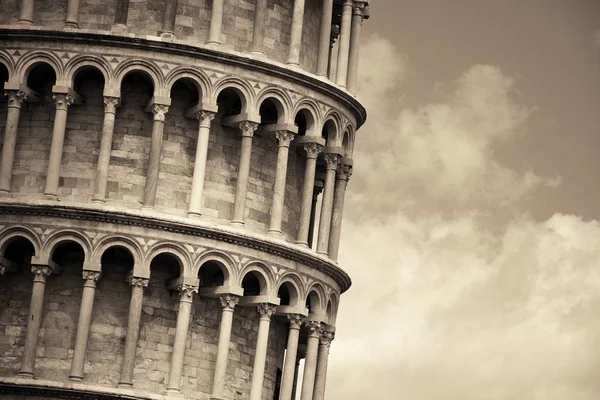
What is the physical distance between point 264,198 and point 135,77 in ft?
15.0

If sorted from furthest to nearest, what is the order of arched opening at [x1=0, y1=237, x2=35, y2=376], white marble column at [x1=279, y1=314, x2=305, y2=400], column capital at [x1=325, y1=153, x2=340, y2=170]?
column capital at [x1=325, y1=153, x2=340, y2=170] → white marble column at [x1=279, y1=314, x2=305, y2=400] → arched opening at [x1=0, y1=237, x2=35, y2=376]

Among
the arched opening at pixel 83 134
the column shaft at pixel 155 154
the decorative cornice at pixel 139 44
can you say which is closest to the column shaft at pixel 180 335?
the column shaft at pixel 155 154

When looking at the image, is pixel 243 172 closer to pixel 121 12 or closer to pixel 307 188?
pixel 307 188

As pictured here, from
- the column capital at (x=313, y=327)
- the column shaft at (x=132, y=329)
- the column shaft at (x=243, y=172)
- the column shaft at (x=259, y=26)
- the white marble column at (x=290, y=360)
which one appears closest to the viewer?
the column shaft at (x=132, y=329)

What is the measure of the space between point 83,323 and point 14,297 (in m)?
2.28

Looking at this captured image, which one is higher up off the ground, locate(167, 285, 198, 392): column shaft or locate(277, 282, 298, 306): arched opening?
locate(277, 282, 298, 306): arched opening

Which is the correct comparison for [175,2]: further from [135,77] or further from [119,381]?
[119,381]

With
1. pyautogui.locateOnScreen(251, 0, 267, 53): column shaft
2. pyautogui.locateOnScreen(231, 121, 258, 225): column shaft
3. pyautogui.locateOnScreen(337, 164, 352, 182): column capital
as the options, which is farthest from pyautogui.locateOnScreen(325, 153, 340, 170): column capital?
pyautogui.locateOnScreen(251, 0, 267, 53): column shaft

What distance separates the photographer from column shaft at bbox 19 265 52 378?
49.4 m

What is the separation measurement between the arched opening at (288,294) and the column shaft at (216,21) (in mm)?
6422

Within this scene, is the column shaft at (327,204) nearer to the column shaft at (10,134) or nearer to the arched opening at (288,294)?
the arched opening at (288,294)

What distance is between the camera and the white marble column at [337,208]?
5400cm

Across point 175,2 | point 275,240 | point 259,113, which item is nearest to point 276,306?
point 275,240

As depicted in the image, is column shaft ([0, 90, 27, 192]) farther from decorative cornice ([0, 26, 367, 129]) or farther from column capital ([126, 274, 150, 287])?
column capital ([126, 274, 150, 287])
